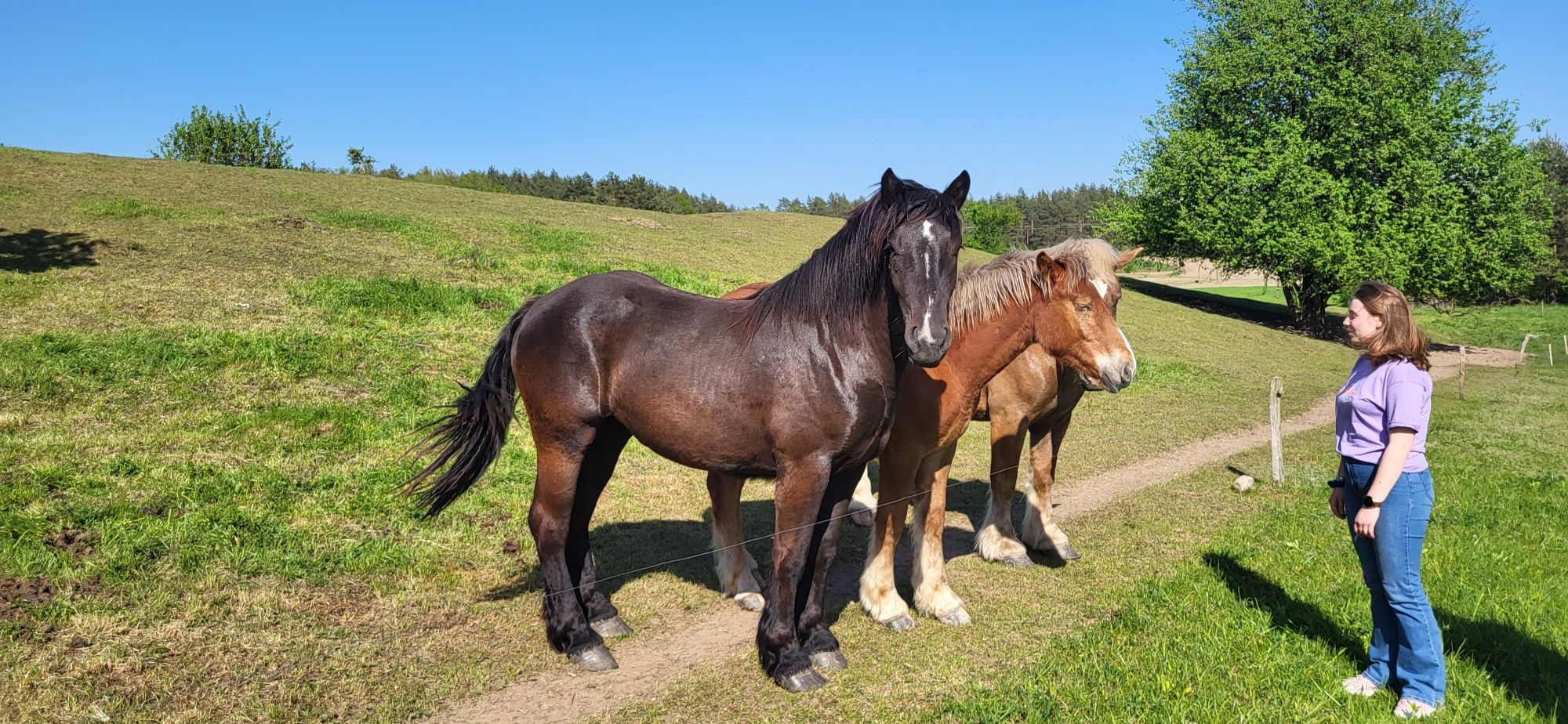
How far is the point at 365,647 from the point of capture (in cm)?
504

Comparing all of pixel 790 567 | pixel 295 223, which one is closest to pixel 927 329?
pixel 790 567

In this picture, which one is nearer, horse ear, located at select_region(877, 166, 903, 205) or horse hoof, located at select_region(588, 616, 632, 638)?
horse ear, located at select_region(877, 166, 903, 205)

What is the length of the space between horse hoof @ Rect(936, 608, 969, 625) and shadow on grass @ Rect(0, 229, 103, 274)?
43.1 feet

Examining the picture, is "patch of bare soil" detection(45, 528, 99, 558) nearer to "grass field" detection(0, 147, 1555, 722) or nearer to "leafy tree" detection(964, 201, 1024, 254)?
"grass field" detection(0, 147, 1555, 722)

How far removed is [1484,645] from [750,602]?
4457 mm

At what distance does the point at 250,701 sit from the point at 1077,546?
6118mm

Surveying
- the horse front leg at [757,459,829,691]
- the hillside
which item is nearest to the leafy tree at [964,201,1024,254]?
the hillside

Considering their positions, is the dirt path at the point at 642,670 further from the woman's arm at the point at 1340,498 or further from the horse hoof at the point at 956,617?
the woman's arm at the point at 1340,498

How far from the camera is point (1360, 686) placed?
177 inches

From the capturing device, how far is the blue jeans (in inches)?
159

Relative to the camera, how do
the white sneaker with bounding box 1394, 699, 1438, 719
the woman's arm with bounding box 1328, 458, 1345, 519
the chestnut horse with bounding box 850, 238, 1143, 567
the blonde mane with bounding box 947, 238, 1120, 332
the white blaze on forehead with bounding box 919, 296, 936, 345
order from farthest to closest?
the chestnut horse with bounding box 850, 238, 1143, 567 → the blonde mane with bounding box 947, 238, 1120, 332 → the woman's arm with bounding box 1328, 458, 1345, 519 → the white sneaker with bounding box 1394, 699, 1438, 719 → the white blaze on forehead with bounding box 919, 296, 936, 345

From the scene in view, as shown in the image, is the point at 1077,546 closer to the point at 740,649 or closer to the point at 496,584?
the point at 740,649

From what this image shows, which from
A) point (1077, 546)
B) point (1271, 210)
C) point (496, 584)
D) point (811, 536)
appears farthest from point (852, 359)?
point (1271, 210)

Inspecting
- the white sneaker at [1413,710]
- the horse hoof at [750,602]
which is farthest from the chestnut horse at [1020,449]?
the white sneaker at [1413,710]
